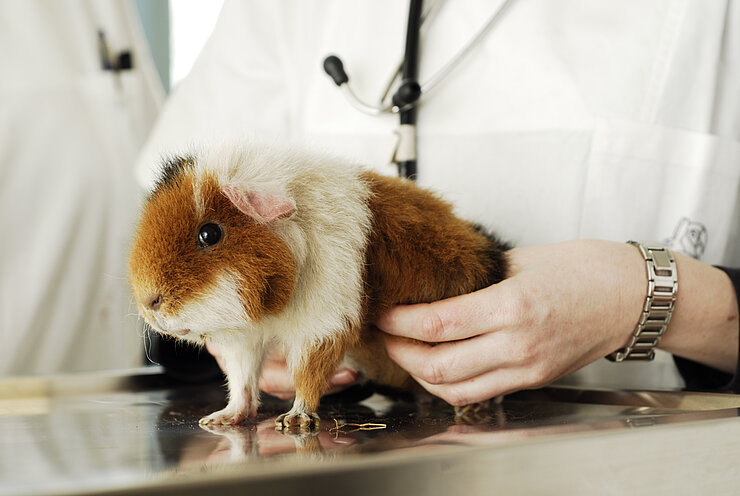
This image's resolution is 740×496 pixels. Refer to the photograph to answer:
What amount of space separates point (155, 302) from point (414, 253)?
0.75 feet

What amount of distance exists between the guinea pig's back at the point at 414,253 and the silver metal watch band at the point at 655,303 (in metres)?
0.18

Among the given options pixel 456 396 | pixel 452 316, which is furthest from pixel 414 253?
pixel 456 396

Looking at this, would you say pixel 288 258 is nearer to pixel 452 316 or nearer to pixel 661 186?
pixel 452 316

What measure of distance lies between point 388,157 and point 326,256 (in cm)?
42

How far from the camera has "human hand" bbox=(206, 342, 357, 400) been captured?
676mm

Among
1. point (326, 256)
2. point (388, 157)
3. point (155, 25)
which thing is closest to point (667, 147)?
point (388, 157)

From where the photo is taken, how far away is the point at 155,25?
2291mm

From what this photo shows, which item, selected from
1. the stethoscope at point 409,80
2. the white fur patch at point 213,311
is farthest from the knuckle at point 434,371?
the stethoscope at point 409,80

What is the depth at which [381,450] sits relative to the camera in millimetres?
382

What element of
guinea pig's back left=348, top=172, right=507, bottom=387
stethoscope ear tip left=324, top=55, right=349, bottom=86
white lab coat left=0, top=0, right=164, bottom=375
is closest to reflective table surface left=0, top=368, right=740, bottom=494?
guinea pig's back left=348, top=172, right=507, bottom=387

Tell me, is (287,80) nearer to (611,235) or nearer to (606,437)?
(611,235)

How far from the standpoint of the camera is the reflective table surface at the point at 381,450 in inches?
11.7

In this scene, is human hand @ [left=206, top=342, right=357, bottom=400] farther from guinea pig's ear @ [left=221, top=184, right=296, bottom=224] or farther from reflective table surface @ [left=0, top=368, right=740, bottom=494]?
guinea pig's ear @ [left=221, top=184, right=296, bottom=224]

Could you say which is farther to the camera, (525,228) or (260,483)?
(525,228)
